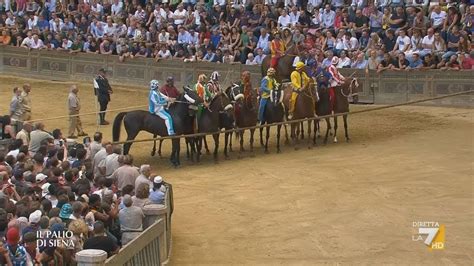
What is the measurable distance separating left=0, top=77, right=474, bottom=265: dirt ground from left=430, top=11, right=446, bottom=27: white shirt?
3546 mm

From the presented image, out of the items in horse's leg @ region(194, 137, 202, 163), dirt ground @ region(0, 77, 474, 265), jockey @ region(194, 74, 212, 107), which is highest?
jockey @ region(194, 74, 212, 107)

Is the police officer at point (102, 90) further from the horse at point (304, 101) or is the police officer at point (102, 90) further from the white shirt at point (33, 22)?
the white shirt at point (33, 22)

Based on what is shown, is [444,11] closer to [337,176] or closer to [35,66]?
[337,176]

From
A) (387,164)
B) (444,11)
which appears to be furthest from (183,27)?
(387,164)

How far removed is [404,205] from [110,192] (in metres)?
7.17

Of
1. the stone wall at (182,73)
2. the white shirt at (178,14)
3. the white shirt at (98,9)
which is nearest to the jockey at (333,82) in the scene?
the stone wall at (182,73)

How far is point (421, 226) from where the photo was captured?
19.4 metres

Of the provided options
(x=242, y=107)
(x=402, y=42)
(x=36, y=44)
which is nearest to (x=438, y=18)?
(x=402, y=42)

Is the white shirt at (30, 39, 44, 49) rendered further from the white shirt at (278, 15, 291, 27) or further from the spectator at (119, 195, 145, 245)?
the spectator at (119, 195, 145, 245)

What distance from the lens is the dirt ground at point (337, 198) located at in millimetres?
18141

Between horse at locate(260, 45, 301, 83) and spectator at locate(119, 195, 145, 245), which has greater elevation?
horse at locate(260, 45, 301, 83)

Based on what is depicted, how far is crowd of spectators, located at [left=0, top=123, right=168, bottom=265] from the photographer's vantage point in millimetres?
13484

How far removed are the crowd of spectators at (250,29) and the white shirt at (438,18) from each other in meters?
0.03

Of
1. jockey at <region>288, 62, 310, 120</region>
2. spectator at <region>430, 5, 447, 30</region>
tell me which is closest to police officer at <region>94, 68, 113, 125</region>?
jockey at <region>288, 62, 310, 120</region>
